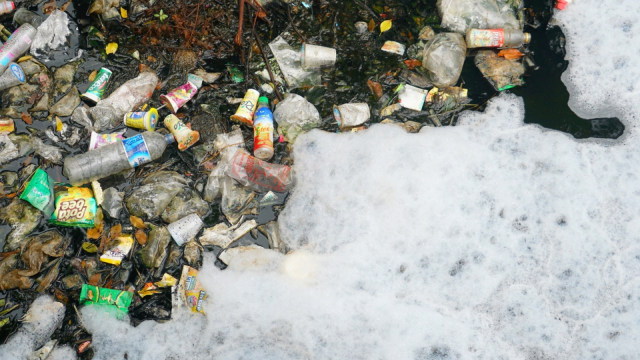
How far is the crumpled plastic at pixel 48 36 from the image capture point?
3.27 m

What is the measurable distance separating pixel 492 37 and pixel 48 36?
3.42 meters

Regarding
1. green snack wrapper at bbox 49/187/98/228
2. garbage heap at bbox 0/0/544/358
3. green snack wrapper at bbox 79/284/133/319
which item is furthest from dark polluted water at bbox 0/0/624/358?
green snack wrapper at bbox 79/284/133/319

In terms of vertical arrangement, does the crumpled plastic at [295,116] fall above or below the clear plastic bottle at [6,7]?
below

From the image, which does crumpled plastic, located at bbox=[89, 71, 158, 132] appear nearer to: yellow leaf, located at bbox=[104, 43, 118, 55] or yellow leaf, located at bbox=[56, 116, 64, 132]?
yellow leaf, located at bbox=[56, 116, 64, 132]

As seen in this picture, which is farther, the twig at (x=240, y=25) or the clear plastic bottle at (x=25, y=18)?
the clear plastic bottle at (x=25, y=18)

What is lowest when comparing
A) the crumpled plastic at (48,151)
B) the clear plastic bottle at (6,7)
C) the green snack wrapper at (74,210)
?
the green snack wrapper at (74,210)

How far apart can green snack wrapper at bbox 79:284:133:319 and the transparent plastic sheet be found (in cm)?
187

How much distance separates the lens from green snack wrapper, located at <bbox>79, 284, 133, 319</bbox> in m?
2.67

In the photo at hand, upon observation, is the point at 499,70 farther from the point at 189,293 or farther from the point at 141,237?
the point at 141,237

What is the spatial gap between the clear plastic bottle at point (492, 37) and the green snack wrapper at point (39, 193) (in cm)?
321

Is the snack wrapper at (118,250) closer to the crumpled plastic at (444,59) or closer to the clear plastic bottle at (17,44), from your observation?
the clear plastic bottle at (17,44)

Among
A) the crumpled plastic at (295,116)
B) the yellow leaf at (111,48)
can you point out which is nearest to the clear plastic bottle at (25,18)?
the yellow leaf at (111,48)

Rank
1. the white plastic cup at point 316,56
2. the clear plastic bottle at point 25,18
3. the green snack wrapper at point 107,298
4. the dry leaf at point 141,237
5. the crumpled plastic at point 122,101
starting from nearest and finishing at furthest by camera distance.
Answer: the green snack wrapper at point 107,298 < the dry leaf at point 141,237 < the crumpled plastic at point 122,101 < the white plastic cup at point 316,56 < the clear plastic bottle at point 25,18

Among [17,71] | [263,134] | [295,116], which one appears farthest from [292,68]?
[17,71]
